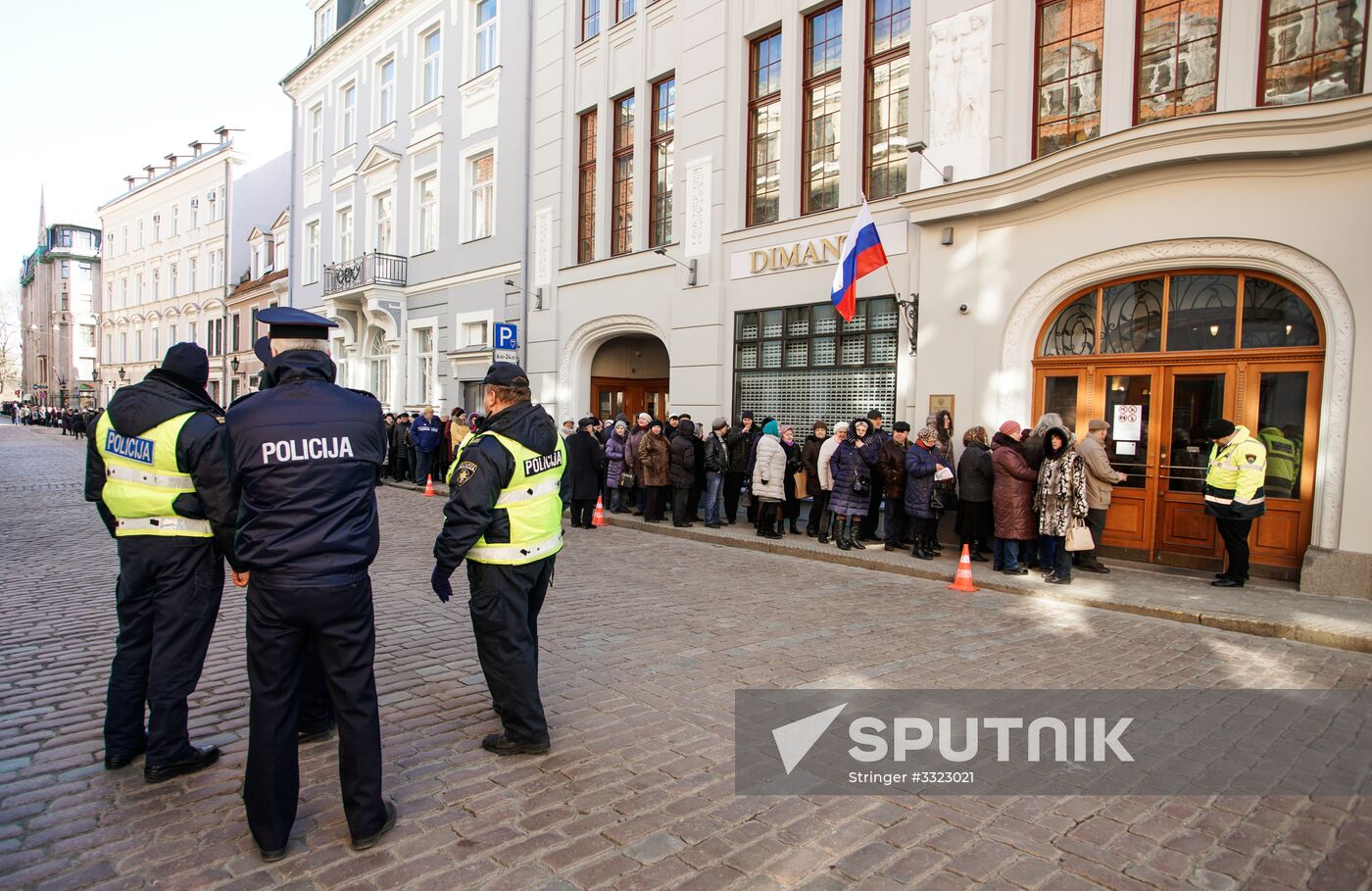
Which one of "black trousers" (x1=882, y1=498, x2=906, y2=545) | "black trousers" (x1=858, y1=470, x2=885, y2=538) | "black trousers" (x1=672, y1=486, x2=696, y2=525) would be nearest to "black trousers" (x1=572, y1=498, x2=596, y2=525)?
"black trousers" (x1=672, y1=486, x2=696, y2=525)

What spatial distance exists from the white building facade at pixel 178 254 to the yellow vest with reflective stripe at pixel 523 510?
38.5 metres

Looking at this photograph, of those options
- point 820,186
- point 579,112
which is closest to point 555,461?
point 820,186

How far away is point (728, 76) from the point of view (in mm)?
14586

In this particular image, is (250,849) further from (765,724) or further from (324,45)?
(324,45)

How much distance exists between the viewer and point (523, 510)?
4.01 m

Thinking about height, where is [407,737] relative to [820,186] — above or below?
below

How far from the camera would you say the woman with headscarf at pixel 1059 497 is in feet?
28.9

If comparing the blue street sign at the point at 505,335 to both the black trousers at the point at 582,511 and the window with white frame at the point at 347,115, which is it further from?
the window with white frame at the point at 347,115

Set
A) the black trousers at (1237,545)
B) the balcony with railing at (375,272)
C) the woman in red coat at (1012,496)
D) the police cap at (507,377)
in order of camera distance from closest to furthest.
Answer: the police cap at (507,377)
the black trousers at (1237,545)
the woman in red coat at (1012,496)
the balcony with railing at (375,272)

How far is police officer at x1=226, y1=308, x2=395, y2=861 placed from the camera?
3.08 metres

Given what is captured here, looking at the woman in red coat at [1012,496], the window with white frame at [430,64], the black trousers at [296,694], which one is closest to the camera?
the black trousers at [296,694]

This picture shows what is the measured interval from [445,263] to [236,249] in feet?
84.9

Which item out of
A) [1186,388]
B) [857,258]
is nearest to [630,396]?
[857,258]

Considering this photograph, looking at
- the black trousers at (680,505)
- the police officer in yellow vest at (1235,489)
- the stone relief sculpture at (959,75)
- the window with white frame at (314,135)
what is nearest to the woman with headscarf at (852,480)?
the black trousers at (680,505)
